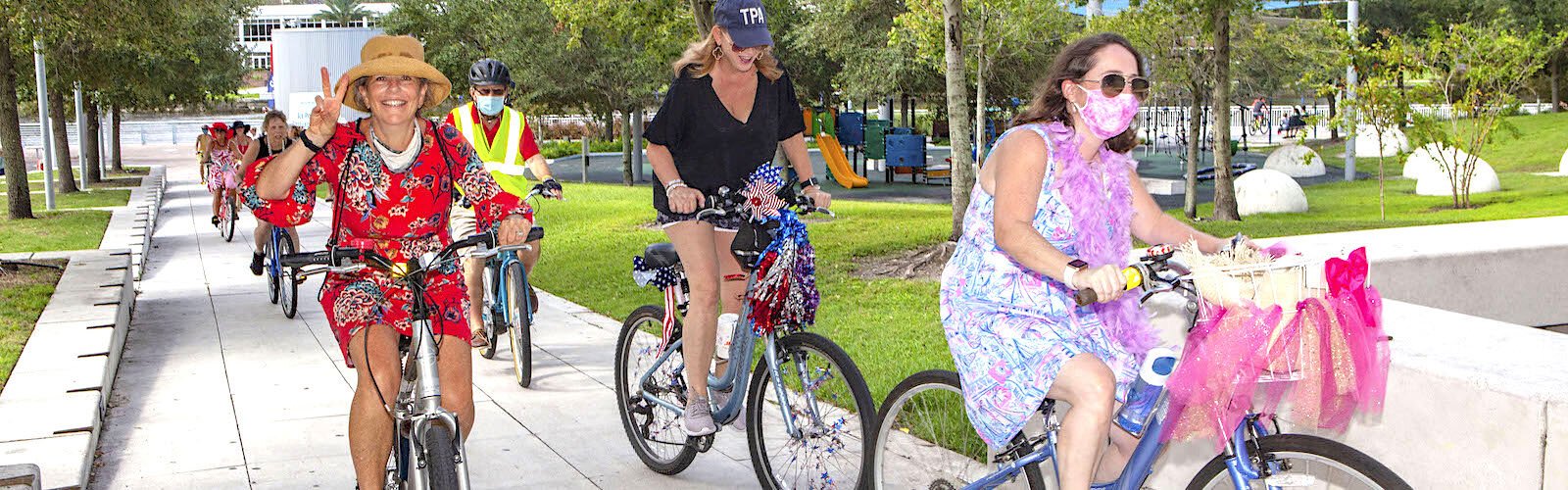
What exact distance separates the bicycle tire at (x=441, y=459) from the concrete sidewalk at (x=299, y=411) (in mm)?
1900

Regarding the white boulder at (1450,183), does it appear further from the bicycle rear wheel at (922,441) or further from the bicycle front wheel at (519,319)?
the bicycle rear wheel at (922,441)

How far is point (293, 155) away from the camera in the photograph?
13.4ft

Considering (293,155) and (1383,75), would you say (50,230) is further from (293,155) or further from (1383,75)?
(1383,75)

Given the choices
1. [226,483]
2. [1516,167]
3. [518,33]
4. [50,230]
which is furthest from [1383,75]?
[226,483]

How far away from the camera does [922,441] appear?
14.3 feet

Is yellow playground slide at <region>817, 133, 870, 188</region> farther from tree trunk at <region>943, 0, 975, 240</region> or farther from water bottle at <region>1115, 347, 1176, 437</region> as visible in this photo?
tree trunk at <region>943, 0, 975, 240</region>

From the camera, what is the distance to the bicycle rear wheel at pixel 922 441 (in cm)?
415

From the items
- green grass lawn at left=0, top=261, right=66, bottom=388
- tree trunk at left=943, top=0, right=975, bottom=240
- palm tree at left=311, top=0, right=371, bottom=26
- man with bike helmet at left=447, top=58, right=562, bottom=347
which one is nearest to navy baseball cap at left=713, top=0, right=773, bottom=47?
man with bike helmet at left=447, top=58, right=562, bottom=347

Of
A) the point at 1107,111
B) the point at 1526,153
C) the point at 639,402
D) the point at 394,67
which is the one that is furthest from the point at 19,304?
the point at 1526,153

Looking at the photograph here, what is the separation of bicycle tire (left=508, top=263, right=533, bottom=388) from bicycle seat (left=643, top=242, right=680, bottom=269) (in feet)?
8.26

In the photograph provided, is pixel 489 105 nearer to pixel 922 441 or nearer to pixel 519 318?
pixel 519 318

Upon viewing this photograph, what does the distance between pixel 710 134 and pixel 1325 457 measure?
2.67 meters

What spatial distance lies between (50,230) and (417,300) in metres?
16.9

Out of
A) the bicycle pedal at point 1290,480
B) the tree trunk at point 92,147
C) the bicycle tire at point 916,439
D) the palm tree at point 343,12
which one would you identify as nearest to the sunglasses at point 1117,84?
the bicycle tire at point 916,439
